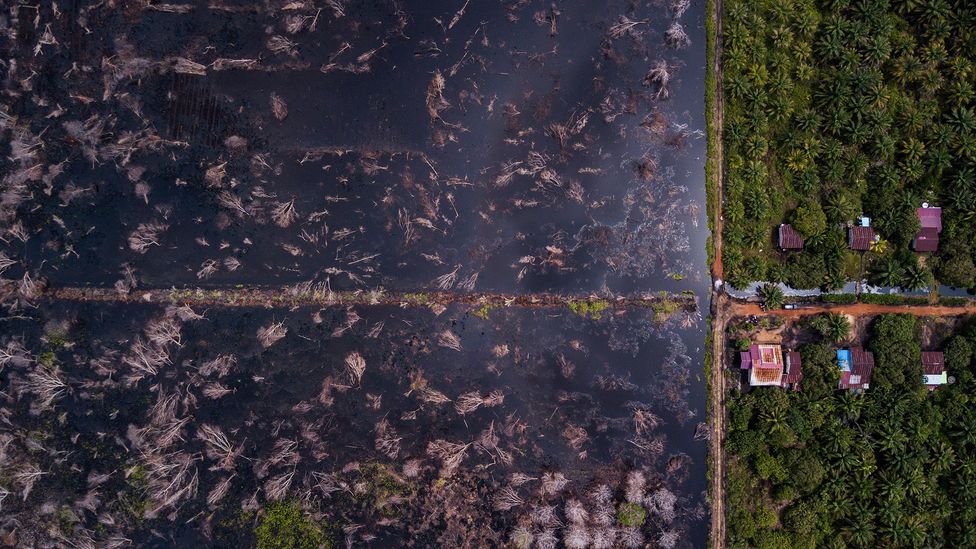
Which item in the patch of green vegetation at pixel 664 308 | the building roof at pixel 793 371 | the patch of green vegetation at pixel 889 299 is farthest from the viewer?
the patch of green vegetation at pixel 664 308

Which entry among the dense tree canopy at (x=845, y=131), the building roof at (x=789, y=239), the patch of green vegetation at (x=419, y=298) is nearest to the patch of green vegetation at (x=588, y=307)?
the dense tree canopy at (x=845, y=131)

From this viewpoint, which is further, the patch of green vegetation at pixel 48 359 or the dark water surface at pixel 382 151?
the dark water surface at pixel 382 151

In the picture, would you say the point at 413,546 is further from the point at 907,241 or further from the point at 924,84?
the point at 924,84

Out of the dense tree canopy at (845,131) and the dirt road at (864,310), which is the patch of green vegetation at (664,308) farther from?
the dirt road at (864,310)

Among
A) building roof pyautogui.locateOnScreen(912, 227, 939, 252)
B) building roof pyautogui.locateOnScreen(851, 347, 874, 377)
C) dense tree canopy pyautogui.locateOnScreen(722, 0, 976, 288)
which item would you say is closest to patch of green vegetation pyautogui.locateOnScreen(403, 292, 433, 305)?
dense tree canopy pyautogui.locateOnScreen(722, 0, 976, 288)

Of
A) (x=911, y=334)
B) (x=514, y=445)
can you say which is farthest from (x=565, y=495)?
(x=911, y=334)

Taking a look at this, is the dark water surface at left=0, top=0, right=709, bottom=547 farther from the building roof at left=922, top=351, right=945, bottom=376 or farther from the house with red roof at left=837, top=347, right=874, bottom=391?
the building roof at left=922, top=351, right=945, bottom=376
